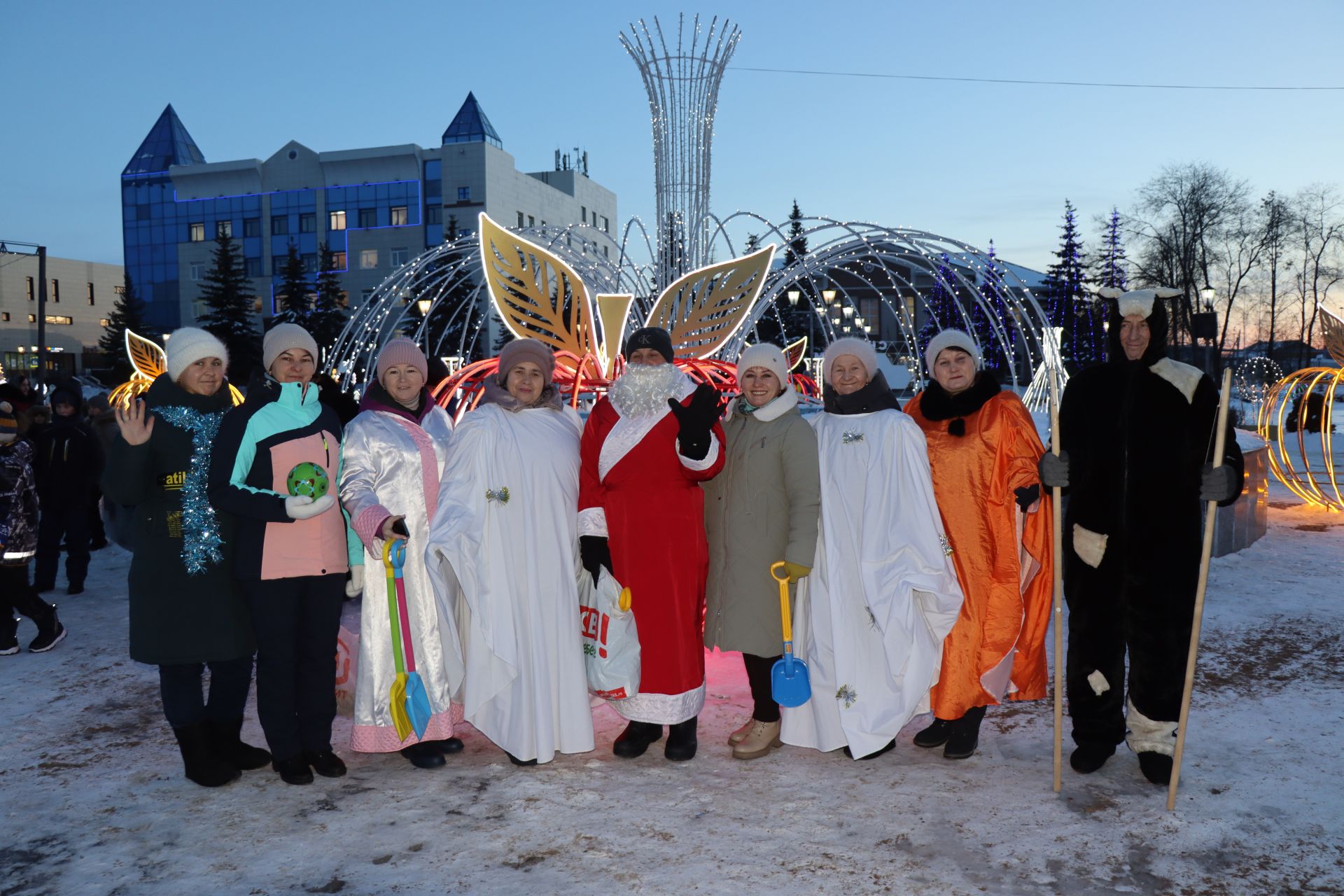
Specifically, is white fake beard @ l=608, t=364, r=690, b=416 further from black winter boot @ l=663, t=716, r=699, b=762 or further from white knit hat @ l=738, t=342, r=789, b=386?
black winter boot @ l=663, t=716, r=699, b=762

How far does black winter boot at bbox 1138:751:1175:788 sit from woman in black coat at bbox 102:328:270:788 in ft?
11.0

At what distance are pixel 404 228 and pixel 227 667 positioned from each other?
170ft

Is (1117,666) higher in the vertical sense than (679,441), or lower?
lower

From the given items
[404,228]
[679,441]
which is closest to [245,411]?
[679,441]

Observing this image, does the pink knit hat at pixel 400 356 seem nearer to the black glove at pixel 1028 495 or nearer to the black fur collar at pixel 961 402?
the black fur collar at pixel 961 402

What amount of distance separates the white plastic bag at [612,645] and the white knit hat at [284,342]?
1477 mm

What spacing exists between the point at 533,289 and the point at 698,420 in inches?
125

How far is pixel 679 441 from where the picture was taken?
3.65 meters

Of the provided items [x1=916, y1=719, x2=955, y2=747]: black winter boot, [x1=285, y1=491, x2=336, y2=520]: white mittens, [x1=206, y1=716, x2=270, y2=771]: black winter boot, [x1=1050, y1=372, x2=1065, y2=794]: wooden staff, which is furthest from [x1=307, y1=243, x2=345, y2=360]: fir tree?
[x1=1050, y1=372, x2=1065, y2=794]: wooden staff

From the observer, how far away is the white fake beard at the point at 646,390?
3750 millimetres

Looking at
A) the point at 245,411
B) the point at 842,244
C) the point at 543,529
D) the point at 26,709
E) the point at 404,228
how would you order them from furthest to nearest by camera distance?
the point at 404,228 < the point at 842,244 < the point at 26,709 < the point at 543,529 < the point at 245,411

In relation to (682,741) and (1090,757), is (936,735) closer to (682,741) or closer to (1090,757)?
(1090,757)

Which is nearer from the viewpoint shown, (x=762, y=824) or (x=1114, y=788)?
(x=762, y=824)

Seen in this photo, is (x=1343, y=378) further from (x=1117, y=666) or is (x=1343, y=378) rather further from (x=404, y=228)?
(x=404, y=228)
